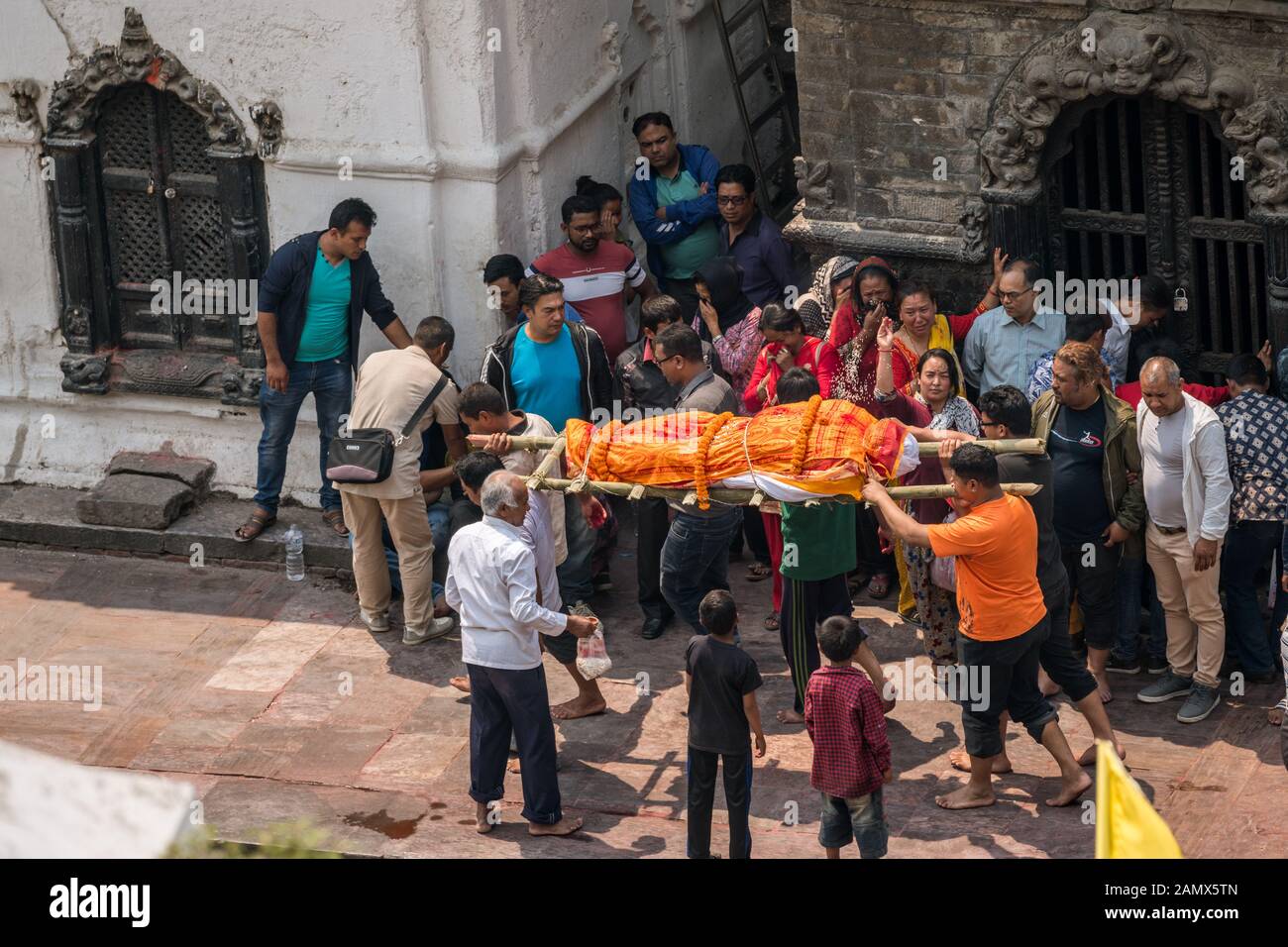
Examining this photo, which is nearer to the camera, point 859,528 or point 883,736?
point 883,736

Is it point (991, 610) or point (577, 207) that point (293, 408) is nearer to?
point (577, 207)

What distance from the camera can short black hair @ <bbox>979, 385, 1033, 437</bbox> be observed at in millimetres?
9320

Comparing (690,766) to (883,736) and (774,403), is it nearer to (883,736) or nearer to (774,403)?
(883,736)

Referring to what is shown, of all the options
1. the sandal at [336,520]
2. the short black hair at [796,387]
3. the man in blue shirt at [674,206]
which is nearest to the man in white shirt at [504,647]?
the short black hair at [796,387]

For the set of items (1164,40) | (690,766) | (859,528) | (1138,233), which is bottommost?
(690,766)

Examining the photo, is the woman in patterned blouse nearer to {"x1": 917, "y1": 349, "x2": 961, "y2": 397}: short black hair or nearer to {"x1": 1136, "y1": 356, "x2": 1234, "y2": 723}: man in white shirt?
{"x1": 917, "y1": 349, "x2": 961, "y2": 397}: short black hair

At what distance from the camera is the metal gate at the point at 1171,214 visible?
11172 millimetres

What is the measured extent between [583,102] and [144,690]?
4443mm

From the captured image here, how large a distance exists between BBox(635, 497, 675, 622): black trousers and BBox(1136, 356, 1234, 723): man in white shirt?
2525mm

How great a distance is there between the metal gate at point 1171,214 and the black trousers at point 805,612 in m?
2.70

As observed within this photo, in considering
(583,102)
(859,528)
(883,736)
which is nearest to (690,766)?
(883,736)

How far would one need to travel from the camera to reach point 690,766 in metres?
8.74

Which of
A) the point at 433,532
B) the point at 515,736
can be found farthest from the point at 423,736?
the point at 433,532

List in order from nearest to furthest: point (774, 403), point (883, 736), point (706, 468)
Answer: point (883, 736)
point (706, 468)
point (774, 403)
